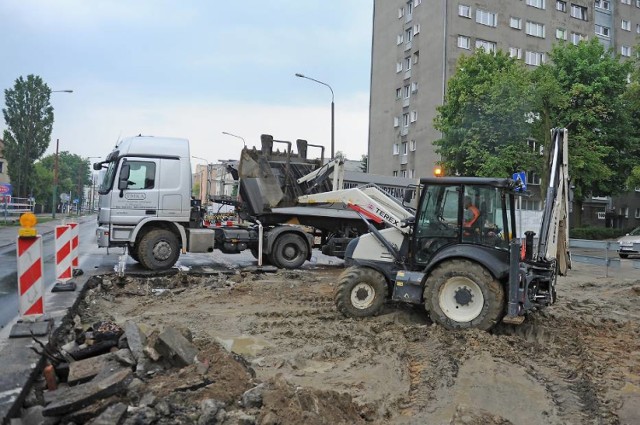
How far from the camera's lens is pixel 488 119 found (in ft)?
92.4

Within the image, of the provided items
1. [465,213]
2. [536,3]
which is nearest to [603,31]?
[536,3]

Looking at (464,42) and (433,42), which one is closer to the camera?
(464,42)

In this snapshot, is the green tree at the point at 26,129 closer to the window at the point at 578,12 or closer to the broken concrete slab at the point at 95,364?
the window at the point at 578,12

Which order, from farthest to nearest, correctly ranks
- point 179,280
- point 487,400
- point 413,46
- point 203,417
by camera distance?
point 413,46 < point 179,280 < point 487,400 < point 203,417

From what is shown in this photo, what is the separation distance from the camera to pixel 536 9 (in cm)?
4631

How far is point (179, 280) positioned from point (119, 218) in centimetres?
242

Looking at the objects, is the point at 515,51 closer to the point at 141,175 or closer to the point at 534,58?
the point at 534,58

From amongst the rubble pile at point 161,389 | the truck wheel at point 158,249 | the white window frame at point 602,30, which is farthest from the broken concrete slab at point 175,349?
the white window frame at point 602,30

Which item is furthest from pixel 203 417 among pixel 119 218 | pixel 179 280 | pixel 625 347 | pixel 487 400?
pixel 119 218

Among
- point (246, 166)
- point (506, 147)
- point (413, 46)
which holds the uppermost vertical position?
point (413, 46)

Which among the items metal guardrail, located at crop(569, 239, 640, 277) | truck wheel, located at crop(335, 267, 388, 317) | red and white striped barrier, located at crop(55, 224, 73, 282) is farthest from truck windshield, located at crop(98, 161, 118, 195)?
metal guardrail, located at crop(569, 239, 640, 277)

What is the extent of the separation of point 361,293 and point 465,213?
1920 mm

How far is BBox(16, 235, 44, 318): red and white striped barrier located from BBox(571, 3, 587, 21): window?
175 feet

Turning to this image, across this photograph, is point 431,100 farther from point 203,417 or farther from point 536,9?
point 203,417
